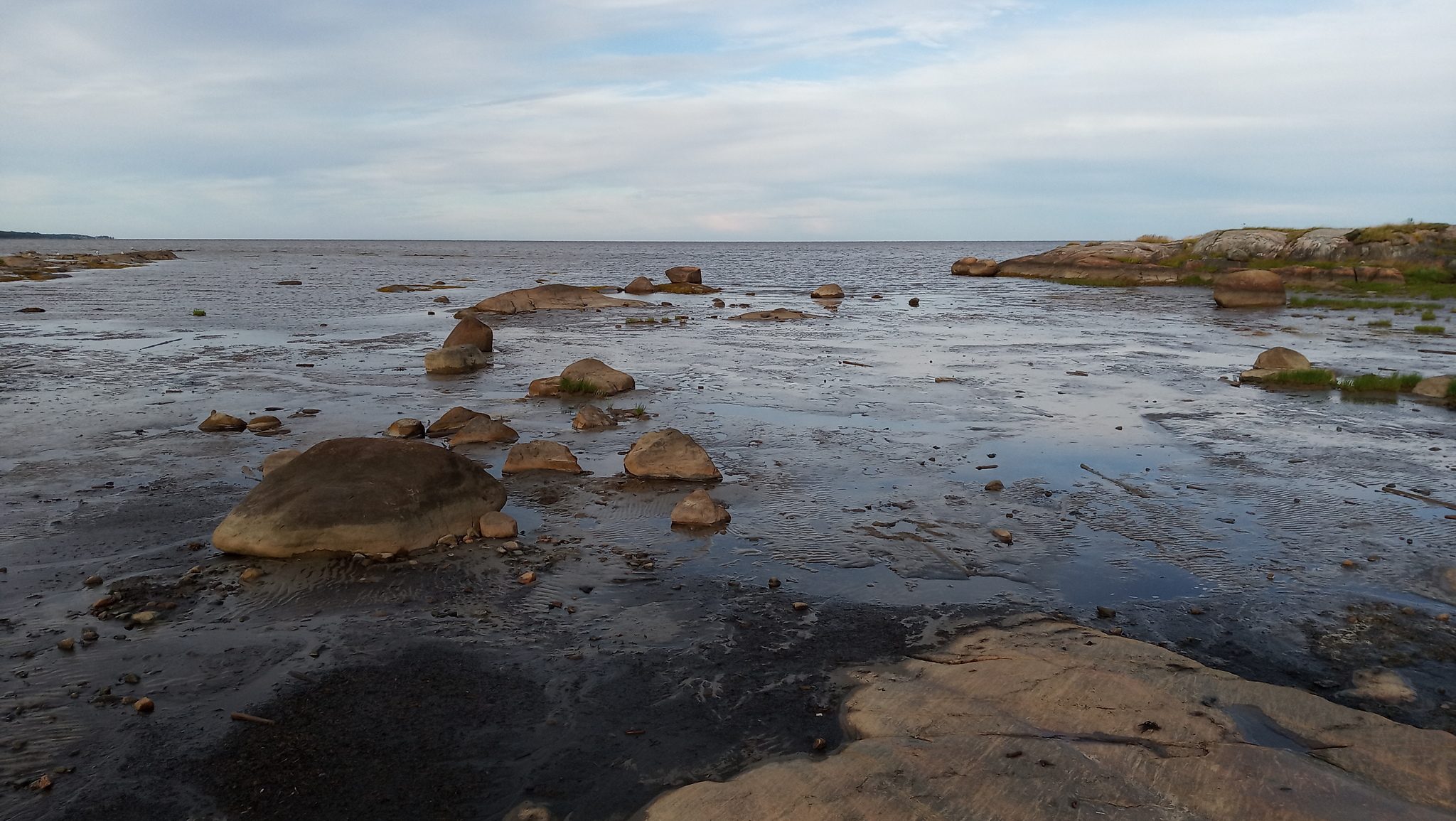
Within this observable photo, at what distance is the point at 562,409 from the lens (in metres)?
15.2

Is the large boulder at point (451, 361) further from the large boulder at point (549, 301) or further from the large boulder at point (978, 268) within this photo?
the large boulder at point (978, 268)

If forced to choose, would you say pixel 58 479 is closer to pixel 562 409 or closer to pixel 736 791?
pixel 562 409

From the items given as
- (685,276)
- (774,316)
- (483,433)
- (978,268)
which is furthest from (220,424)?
(978,268)

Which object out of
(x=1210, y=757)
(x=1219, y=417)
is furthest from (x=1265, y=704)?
(x=1219, y=417)

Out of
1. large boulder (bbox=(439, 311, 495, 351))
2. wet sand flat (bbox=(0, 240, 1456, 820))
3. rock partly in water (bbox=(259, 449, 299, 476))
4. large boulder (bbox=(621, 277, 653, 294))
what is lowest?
wet sand flat (bbox=(0, 240, 1456, 820))

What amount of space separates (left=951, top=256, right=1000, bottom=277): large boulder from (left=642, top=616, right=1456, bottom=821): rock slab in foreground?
73.2m

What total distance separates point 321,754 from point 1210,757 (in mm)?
4897

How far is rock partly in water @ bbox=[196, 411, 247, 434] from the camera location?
509 inches

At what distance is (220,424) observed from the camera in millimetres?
12953

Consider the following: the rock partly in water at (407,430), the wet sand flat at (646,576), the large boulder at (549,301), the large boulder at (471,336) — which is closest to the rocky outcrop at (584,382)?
the wet sand flat at (646,576)

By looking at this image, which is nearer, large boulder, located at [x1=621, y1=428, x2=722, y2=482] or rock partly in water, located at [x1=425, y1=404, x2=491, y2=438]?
large boulder, located at [x1=621, y1=428, x2=722, y2=482]

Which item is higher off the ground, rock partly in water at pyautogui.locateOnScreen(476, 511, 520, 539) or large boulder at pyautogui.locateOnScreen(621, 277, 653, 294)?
large boulder at pyautogui.locateOnScreen(621, 277, 653, 294)

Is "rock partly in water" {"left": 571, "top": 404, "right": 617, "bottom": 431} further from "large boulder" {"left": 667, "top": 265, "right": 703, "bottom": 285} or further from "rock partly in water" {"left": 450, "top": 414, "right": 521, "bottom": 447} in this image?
"large boulder" {"left": 667, "top": 265, "right": 703, "bottom": 285}

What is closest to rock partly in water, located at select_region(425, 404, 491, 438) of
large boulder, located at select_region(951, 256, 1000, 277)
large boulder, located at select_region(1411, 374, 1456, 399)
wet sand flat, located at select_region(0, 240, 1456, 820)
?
wet sand flat, located at select_region(0, 240, 1456, 820)
